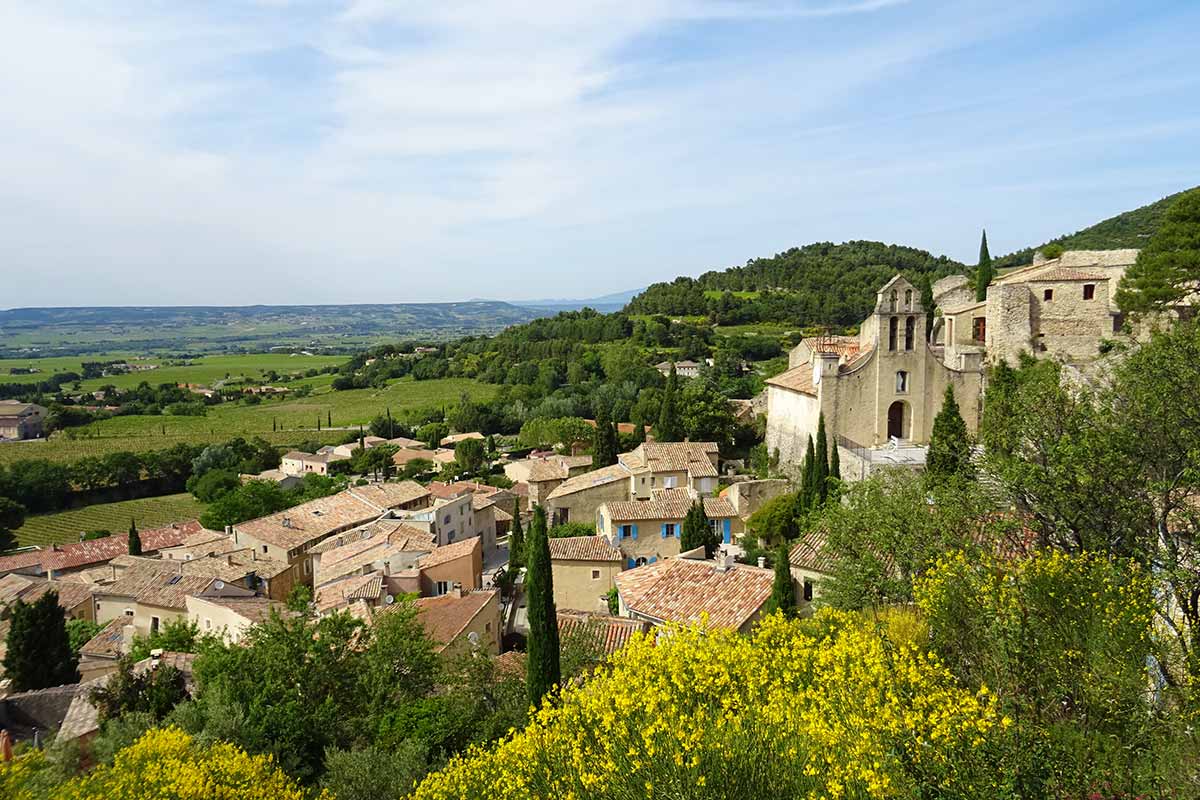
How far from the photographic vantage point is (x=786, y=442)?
3966 cm

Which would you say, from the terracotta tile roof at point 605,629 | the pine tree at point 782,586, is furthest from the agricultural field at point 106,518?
the pine tree at point 782,586

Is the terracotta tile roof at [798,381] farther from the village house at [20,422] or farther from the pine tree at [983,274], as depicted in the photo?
the village house at [20,422]

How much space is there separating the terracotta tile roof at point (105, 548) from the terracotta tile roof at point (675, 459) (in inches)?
1315

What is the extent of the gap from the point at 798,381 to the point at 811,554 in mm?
14487

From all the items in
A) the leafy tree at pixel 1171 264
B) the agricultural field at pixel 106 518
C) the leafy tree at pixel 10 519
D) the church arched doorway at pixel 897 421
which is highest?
the leafy tree at pixel 1171 264

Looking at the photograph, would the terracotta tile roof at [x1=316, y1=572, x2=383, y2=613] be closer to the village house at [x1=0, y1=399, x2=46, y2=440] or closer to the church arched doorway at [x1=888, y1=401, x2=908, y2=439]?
the church arched doorway at [x1=888, y1=401, x2=908, y2=439]

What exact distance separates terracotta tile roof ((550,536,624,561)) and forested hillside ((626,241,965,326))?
241ft

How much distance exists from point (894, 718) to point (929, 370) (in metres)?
28.9

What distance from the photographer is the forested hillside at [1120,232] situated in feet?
234

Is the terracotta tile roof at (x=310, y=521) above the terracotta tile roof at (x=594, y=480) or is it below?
below

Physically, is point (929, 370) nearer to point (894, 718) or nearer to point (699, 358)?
point (894, 718)

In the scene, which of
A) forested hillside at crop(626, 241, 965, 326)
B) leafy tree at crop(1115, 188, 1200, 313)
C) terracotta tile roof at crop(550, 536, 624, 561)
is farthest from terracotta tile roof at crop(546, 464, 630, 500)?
forested hillside at crop(626, 241, 965, 326)

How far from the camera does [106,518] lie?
71.7 metres

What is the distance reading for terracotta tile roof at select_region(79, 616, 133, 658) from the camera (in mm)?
31391
